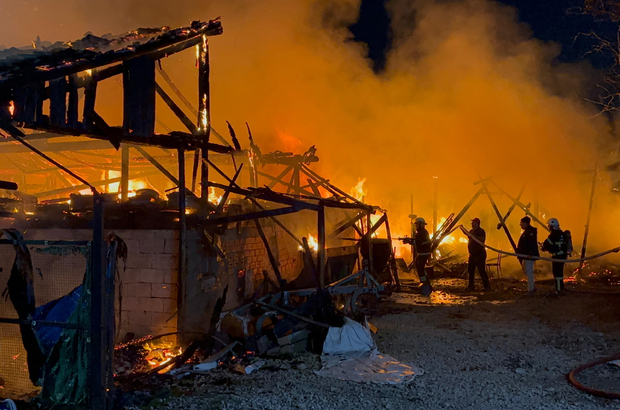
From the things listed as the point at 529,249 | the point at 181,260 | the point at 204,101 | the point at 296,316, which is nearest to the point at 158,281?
the point at 181,260

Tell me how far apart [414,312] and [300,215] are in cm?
379

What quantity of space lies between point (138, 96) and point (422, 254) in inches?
332

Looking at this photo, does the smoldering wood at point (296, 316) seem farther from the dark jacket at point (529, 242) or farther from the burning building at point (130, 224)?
the dark jacket at point (529, 242)

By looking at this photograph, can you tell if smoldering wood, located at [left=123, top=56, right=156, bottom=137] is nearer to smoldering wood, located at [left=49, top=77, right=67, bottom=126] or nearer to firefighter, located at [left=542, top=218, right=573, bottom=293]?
smoldering wood, located at [left=49, top=77, right=67, bottom=126]

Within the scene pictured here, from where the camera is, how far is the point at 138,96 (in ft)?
21.9

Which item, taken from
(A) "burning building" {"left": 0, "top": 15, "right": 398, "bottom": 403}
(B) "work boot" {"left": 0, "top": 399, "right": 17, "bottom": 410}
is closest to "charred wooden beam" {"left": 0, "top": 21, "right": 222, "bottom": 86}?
(A) "burning building" {"left": 0, "top": 15, "right": 398, "bottom": 403}

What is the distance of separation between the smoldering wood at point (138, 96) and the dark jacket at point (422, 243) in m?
8.16

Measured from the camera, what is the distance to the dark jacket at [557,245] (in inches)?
439

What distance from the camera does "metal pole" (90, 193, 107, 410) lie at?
437cm

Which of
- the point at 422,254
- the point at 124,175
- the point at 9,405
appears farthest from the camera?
the point at 422,254

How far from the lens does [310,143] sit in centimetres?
2459

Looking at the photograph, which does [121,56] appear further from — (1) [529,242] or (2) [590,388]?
(1) [529,242]

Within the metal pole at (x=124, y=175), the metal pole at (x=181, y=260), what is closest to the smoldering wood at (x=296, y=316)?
the metal pole at (x=181, y=260)

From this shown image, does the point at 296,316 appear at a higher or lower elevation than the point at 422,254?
lower
